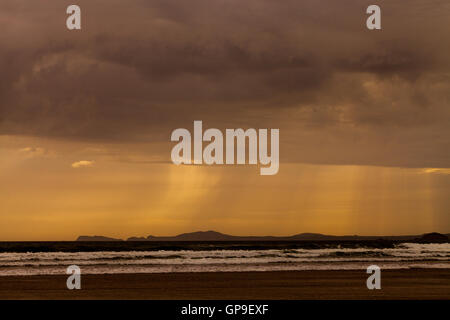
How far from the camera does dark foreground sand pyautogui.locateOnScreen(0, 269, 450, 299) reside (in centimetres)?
2319

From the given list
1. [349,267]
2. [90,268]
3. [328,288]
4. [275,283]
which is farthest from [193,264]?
[328,288]

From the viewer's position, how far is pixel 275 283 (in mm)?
27328

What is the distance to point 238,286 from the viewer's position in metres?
26.1

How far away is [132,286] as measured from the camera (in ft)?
87.0

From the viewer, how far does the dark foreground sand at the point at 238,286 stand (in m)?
23.2
